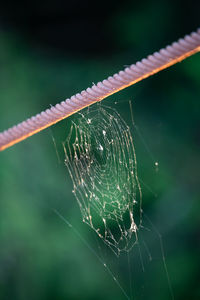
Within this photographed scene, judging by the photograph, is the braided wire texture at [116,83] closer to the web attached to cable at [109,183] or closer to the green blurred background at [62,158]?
the web attached to cable at [109,183]

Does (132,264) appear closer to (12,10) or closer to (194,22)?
(194,22)

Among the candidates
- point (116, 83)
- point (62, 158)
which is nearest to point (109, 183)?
point (62, 158)

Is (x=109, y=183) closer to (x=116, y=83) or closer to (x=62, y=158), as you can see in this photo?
(x=62, y=158)

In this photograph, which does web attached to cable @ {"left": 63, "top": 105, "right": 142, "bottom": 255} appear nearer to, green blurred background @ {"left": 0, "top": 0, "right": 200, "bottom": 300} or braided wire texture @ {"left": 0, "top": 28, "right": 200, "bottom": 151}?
green blurred background @ {"left": 0, "top": 0, "right": 200, "bottom": 300}

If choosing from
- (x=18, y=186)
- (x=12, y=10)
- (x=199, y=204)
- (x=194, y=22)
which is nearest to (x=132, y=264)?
(x=199, y=204)

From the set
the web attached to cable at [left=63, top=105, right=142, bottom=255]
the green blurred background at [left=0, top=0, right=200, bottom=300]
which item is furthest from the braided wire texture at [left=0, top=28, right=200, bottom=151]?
the green blurred background at [left=0, top=0, right=200, bottom=300]

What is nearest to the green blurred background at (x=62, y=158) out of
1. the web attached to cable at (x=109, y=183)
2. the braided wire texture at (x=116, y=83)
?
the web attached to cable at (x=109, y=183)
